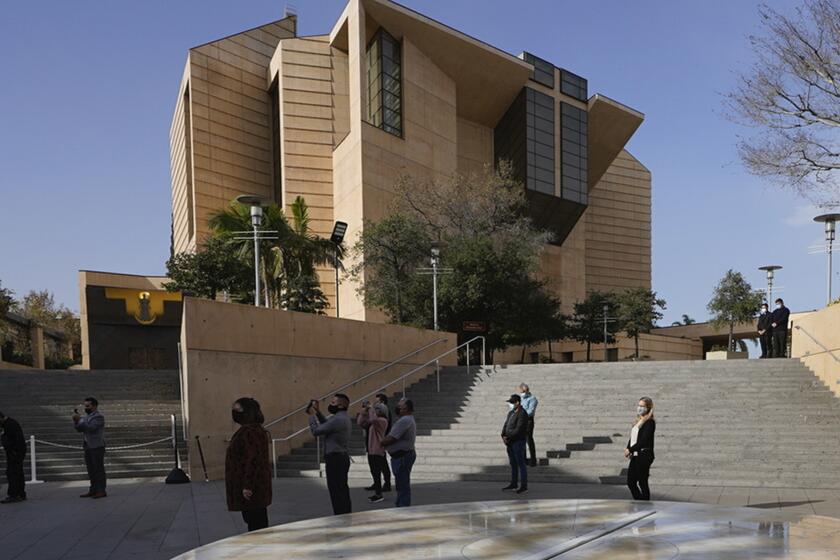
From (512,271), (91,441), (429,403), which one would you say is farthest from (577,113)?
Answer: (91,441)

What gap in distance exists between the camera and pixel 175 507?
8875 mm

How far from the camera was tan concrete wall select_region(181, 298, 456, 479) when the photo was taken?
39.0ft

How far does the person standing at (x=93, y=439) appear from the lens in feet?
30.8

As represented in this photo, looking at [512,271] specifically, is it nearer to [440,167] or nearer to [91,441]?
[440,167]

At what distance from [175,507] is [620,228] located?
62.0m

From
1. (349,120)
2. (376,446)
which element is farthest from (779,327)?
(349,120)

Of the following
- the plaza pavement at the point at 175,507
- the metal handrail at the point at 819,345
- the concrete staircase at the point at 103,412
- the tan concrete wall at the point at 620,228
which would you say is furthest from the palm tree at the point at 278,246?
the tan concrete wall at the point at 620,228

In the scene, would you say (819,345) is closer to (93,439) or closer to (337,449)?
(337,449)

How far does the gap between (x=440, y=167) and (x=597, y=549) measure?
37.3 m

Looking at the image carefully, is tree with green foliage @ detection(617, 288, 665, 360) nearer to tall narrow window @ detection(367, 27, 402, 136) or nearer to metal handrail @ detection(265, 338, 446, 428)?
tall narrow window @ detection(367, 27, 402, 136)

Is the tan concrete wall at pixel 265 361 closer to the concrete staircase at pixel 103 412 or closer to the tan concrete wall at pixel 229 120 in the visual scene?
the concrete staircase at pixel 103 412

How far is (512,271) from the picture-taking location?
26.6 meters

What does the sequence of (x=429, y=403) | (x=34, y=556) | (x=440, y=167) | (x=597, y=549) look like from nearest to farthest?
(x=597, y=549) → (x=34, y=556) → (x=429, y=403) → (x=440, y=167)

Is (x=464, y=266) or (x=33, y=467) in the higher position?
(x=464, y=266)
